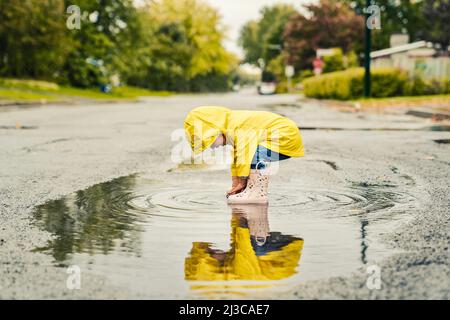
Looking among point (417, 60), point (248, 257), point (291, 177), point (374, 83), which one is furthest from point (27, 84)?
point (248, 257)

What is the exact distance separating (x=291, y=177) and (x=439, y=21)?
1376 inches

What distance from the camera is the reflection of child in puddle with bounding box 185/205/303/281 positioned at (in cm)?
484

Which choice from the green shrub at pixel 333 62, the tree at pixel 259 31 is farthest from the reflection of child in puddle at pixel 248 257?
the tree at pixel 259 31

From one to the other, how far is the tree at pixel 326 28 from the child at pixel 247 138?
6684cm

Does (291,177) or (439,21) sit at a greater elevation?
(439,21)

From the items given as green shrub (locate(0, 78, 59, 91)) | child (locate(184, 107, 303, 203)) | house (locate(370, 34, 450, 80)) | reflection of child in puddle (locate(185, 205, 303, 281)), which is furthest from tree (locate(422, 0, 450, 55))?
reflection of child in puddle (locate(185, 205, 303, 281))

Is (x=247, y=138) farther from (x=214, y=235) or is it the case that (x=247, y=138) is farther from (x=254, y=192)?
(x=214, y=235)

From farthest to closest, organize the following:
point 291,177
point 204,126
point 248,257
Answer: point 291,177
point 204,126
point 248,257

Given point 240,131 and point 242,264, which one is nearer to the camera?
point 242,264

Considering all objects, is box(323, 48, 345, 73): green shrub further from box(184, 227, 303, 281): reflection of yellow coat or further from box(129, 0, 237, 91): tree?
box(184, 227, 303, 281): reflection of yellow coat

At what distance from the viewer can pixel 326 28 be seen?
242ft
